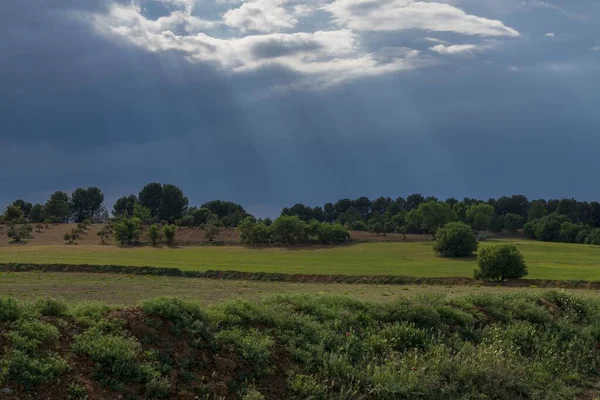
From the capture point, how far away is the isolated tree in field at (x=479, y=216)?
167 metres

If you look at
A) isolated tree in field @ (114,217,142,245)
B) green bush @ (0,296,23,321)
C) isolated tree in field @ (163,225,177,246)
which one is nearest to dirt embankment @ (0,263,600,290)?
green bush @ (0,296,23,321)

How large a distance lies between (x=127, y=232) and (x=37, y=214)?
2546 inches

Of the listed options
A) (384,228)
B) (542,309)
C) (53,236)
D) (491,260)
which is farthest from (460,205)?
(542,309)

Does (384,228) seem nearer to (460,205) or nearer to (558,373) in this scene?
(460,205)

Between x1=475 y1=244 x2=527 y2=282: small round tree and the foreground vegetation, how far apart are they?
123 ft

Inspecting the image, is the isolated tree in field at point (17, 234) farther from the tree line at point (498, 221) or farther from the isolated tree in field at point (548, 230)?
the isolated tree in field at point (548, 230)

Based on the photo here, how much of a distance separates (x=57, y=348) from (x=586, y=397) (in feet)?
34.5

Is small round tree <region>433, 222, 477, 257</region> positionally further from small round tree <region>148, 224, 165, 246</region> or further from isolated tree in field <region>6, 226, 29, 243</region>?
isolated tree in field <region>6, 226, 29, 243</region>

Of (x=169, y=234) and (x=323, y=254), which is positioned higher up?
(x=169, y=234)

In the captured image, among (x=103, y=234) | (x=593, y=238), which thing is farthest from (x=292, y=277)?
(x=593, y=238)

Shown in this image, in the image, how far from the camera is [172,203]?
7259 inches

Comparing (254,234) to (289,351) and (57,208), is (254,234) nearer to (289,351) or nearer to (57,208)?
(57,208)

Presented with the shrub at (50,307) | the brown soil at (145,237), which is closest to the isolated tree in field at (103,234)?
the brown soil at (145,237)

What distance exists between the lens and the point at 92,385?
28.7 ft
